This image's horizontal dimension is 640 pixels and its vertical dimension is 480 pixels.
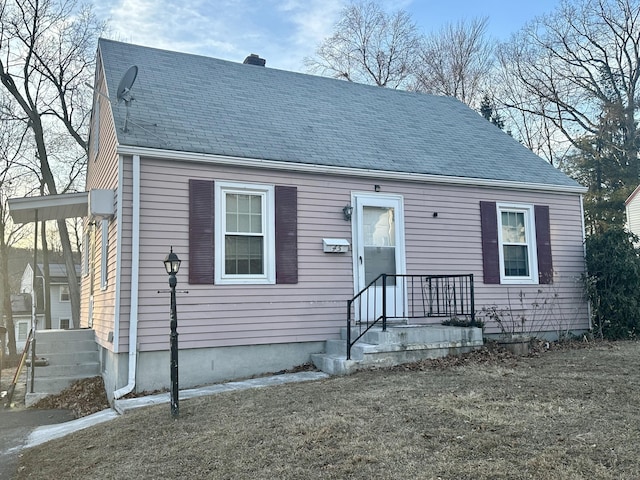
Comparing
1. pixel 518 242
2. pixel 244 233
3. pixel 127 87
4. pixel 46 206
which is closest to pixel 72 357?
pixel 46 206

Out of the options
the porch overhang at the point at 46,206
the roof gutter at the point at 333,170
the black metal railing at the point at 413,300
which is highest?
the roof gutter at the point at 333,170

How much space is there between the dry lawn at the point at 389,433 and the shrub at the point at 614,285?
353 centimetres

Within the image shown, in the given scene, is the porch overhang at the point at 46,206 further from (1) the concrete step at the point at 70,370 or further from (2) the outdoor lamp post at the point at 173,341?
(2) the outdoor lamp post at the point at 173,341

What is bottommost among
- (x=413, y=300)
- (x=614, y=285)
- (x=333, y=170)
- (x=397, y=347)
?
(x=397, y=347)

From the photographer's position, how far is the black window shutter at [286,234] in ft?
25.3

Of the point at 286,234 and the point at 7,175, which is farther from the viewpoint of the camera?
the point at 7,175

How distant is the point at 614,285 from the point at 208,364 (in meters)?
7.21

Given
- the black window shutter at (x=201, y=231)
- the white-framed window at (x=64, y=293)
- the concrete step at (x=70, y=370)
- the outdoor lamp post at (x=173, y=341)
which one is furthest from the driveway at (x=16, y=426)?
the white-framed window at (x=64, y=293)

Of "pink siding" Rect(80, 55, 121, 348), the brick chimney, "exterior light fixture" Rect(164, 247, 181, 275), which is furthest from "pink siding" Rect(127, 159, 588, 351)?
the brick chimney

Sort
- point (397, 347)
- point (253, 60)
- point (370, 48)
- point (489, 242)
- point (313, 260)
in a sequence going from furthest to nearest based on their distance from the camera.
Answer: point (370, 48) < point (253, 60) < point (489, 242) < point (313, 260) < point (397, 347)

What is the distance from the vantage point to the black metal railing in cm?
825

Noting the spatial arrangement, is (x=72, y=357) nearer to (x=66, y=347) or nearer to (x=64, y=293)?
(x=66, y=347)

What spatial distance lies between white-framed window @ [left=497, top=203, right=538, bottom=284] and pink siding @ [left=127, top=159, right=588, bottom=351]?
0.18 meters

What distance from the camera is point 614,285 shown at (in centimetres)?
945
